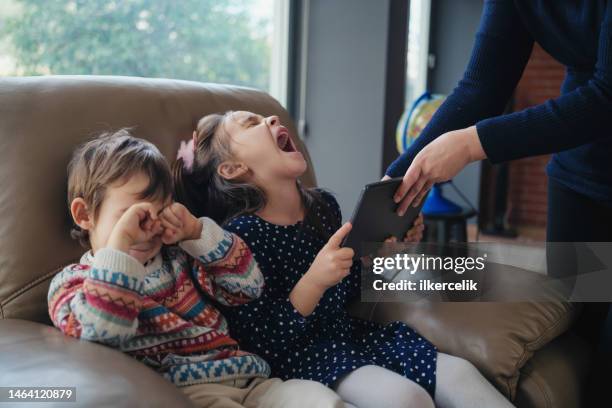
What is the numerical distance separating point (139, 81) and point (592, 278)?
1136mm

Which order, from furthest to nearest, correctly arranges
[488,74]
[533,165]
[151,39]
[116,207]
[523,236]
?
[533,165], [523,236], [151,39], [488,74], [116,207]

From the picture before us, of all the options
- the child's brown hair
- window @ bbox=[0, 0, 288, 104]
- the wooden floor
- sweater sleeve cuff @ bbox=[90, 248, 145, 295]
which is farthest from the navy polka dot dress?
the wooden floor

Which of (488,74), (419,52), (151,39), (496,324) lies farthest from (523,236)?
(496,324)

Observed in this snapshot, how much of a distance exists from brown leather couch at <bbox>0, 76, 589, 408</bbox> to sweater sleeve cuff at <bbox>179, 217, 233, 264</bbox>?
21 centimetres

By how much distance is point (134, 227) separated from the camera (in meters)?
1.00

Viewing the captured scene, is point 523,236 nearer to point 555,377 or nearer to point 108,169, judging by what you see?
point 555,377

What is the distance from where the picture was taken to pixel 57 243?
44.9 inches

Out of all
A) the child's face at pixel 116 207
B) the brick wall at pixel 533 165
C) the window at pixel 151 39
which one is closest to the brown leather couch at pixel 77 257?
the child's face at pixel 116 207

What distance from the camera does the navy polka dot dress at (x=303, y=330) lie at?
1217 mm

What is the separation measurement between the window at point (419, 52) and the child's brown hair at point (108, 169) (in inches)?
142

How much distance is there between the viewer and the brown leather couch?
96 centimetres

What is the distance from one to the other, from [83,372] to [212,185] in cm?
63

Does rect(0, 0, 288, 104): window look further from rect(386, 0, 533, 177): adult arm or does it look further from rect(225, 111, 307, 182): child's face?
rect(386, 0, 533, 177): adult arm

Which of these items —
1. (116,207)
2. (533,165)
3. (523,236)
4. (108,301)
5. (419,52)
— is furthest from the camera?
(533,165)
